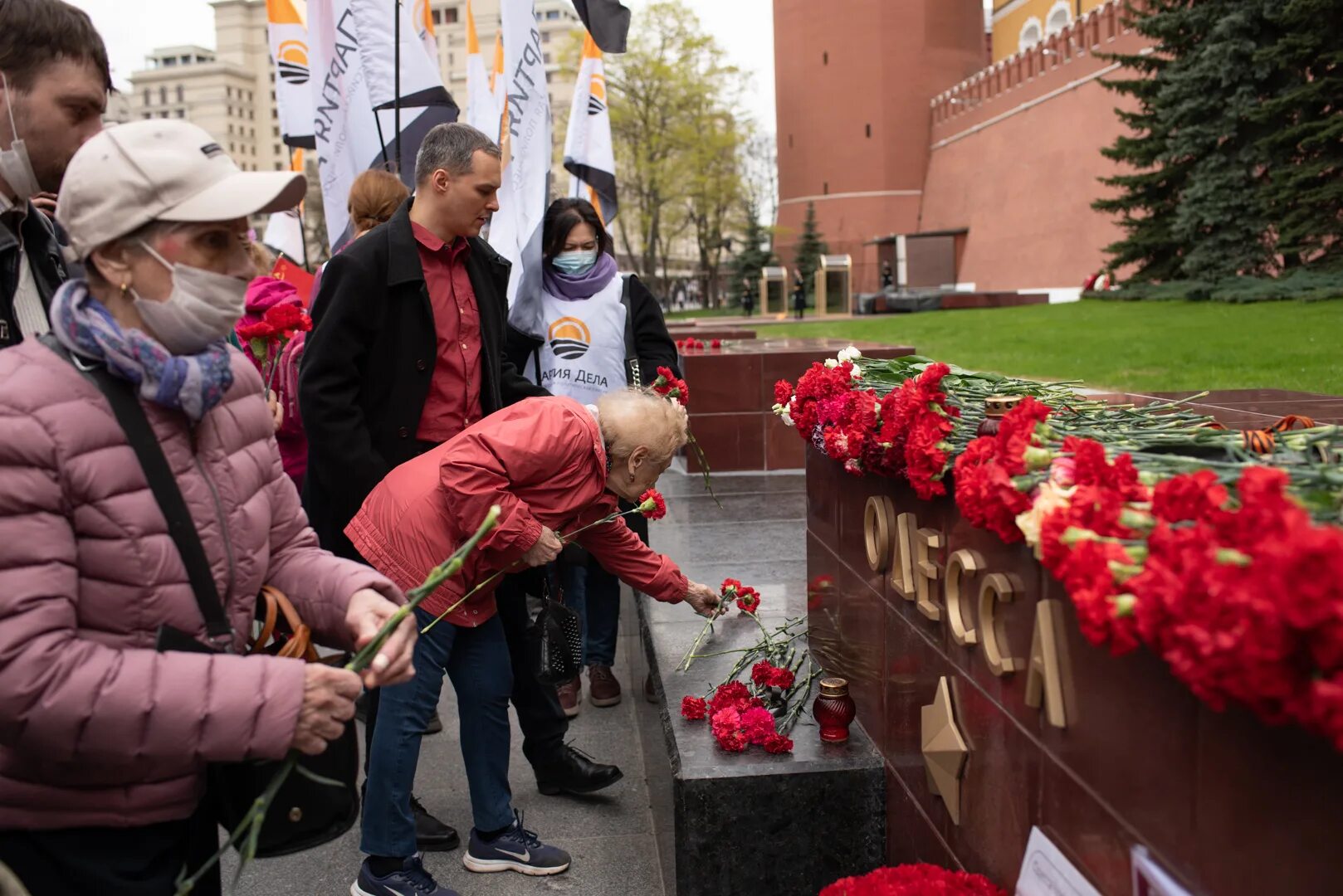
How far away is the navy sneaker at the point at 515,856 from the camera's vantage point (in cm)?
321

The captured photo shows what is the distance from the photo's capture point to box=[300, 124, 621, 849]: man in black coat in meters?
3.10

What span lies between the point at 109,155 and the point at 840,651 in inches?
96.8

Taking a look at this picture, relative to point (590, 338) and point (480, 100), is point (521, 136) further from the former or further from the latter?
point (590, 338)

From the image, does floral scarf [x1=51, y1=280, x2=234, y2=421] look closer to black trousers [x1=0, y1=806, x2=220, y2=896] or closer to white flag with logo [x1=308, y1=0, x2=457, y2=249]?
black trousers [x1=0, y1=806, x2=220, y2=896]

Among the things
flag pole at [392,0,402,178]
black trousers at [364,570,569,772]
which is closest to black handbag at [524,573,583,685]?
black trousers at [364,570,569,772]

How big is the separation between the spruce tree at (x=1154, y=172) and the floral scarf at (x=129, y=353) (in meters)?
19.9

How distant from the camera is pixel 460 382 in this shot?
3305mm

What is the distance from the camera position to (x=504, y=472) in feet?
8.97

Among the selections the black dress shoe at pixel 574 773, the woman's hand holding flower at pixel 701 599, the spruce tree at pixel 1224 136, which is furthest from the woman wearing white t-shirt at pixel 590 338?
the spruce tree at pixel 1224 136

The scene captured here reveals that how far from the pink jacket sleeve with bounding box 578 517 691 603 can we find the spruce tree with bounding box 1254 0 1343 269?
15.5 metres

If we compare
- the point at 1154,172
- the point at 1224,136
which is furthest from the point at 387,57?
the point at 1154,172

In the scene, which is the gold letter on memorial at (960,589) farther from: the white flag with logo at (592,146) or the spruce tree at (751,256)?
the spruce tree at (751,256)

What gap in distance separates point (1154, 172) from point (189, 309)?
2124 centimetres

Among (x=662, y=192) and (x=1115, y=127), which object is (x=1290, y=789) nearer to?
(x=1115, y=127)
